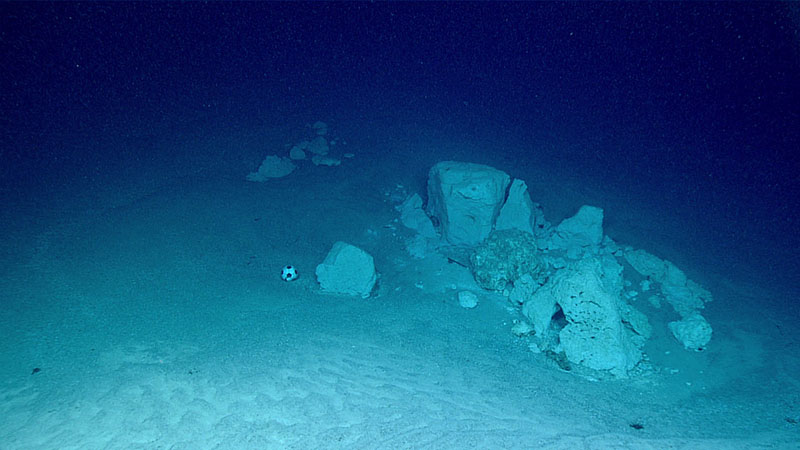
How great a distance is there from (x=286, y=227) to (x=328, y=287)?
195cm

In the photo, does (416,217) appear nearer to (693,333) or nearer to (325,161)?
(325,161)

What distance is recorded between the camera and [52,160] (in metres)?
8.01

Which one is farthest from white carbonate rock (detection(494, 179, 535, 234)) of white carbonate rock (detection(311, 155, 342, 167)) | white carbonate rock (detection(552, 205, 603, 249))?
white carbonate rock (detection(311, 155, 342, 167))

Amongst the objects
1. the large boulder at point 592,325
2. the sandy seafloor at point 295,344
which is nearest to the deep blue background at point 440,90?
the sandy seafloor at point 295,344

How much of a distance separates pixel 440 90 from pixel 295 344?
1431 cm

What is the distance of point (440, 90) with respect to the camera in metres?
16.3

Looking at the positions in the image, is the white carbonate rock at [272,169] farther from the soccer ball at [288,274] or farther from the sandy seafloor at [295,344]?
the soccer ball at [288,274]


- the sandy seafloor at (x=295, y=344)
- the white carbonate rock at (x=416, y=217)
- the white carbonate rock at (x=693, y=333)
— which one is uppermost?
the white carbonate rock at (x=416, y=217)

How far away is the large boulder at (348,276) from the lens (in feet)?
18.1

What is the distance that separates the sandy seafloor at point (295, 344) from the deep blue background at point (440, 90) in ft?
7.68

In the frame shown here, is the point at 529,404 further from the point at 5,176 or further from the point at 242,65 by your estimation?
the point at 242,65

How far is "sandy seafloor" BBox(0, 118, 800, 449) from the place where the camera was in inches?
126

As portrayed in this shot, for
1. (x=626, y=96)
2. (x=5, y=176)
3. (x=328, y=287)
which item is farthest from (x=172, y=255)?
(x=626, y=96)

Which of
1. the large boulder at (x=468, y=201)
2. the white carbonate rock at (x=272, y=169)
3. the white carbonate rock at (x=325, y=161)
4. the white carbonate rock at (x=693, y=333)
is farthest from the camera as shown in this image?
the white carbonate rock at (x=325, y=161)
